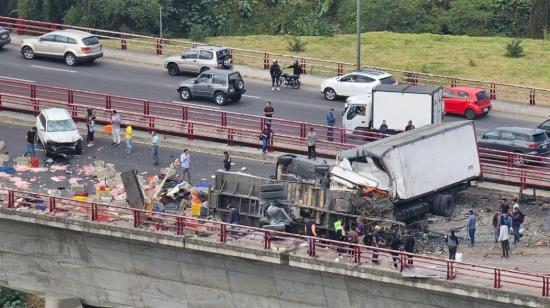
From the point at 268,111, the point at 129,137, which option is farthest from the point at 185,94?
the point at 129,137

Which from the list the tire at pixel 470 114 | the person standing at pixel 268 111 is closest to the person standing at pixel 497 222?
the person standing at pixel 268 111

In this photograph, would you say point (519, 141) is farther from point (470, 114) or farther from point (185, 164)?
point (185, 164)

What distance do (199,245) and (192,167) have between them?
817 centimetres

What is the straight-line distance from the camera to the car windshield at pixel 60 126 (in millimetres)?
47438

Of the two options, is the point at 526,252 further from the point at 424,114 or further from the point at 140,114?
the point at 140,114

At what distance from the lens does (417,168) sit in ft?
134

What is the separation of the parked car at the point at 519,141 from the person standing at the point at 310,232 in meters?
9.93

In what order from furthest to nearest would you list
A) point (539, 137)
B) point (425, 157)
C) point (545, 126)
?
point (545, 126) < point (539, 137) < point (425, 157)

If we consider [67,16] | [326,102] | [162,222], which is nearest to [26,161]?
[162,222]

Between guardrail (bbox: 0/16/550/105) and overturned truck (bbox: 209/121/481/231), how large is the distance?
1387cm

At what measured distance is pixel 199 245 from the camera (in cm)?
3853

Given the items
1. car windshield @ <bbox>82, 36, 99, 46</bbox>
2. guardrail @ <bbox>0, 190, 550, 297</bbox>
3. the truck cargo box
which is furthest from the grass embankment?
guardrail @ <bbox>0, 190, 550, 297</bbox>

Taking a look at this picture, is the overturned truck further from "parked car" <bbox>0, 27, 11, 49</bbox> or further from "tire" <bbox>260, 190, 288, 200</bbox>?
"parked car" <bbox>0, 27, 11, 49</bbox>

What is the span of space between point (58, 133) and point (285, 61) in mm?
16328
